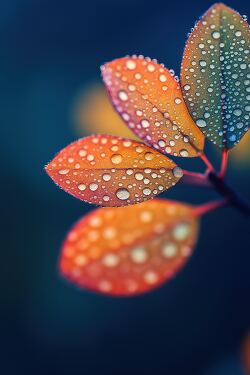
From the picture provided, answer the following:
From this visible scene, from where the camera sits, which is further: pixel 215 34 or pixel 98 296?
pixel 98 296

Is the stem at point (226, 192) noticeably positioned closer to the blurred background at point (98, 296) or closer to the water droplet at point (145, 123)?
the water droplet at point (145, 123)

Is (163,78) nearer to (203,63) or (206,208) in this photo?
(203,63)

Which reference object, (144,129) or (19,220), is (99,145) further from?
(19,220)

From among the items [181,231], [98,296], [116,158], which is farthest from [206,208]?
[98,296]

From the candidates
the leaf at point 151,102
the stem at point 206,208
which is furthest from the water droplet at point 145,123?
the stem at point 206,208

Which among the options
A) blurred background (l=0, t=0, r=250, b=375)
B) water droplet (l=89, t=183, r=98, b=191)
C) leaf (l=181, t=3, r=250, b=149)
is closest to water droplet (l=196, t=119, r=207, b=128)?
leaf (l=181, t=3, r=250, b=149)

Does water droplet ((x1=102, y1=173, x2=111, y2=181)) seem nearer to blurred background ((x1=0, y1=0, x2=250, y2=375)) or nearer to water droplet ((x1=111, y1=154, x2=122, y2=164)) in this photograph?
water droplet ((x1=111, y1=154, x2=122, y2=164))
